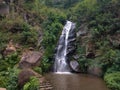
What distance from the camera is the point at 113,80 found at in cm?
2188

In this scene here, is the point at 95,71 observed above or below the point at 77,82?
above

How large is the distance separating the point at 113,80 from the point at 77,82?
3253mm

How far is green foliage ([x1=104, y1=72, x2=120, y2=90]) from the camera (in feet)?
67.2

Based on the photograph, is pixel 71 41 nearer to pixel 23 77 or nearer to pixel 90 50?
pixel 90 50

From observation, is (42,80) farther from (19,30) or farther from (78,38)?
(19,30)

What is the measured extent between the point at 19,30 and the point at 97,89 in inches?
650

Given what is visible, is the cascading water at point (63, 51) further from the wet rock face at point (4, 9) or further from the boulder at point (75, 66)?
the wet rock face at point (4, 9)

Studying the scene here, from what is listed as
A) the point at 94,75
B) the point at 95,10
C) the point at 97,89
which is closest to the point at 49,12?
the point at 95,10

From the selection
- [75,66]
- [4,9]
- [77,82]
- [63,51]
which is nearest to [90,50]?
[75,66]

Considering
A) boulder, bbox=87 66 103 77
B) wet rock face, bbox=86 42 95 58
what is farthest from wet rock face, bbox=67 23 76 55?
boulder, bbox=87 66 103 77

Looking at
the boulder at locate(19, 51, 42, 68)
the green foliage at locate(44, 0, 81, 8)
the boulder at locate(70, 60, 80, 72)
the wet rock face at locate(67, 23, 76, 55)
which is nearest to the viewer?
the boulder at locate(19, 51, 42, 68)

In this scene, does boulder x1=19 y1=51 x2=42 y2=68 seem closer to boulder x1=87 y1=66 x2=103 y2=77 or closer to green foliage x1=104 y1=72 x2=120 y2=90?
boulder x1=87 y1=66 x2=103 y2=77

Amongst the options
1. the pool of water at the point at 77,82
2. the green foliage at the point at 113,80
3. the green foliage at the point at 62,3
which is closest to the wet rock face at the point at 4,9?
the pool of water at the point at 77,82

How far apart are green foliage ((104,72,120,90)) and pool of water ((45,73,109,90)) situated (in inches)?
18.2
